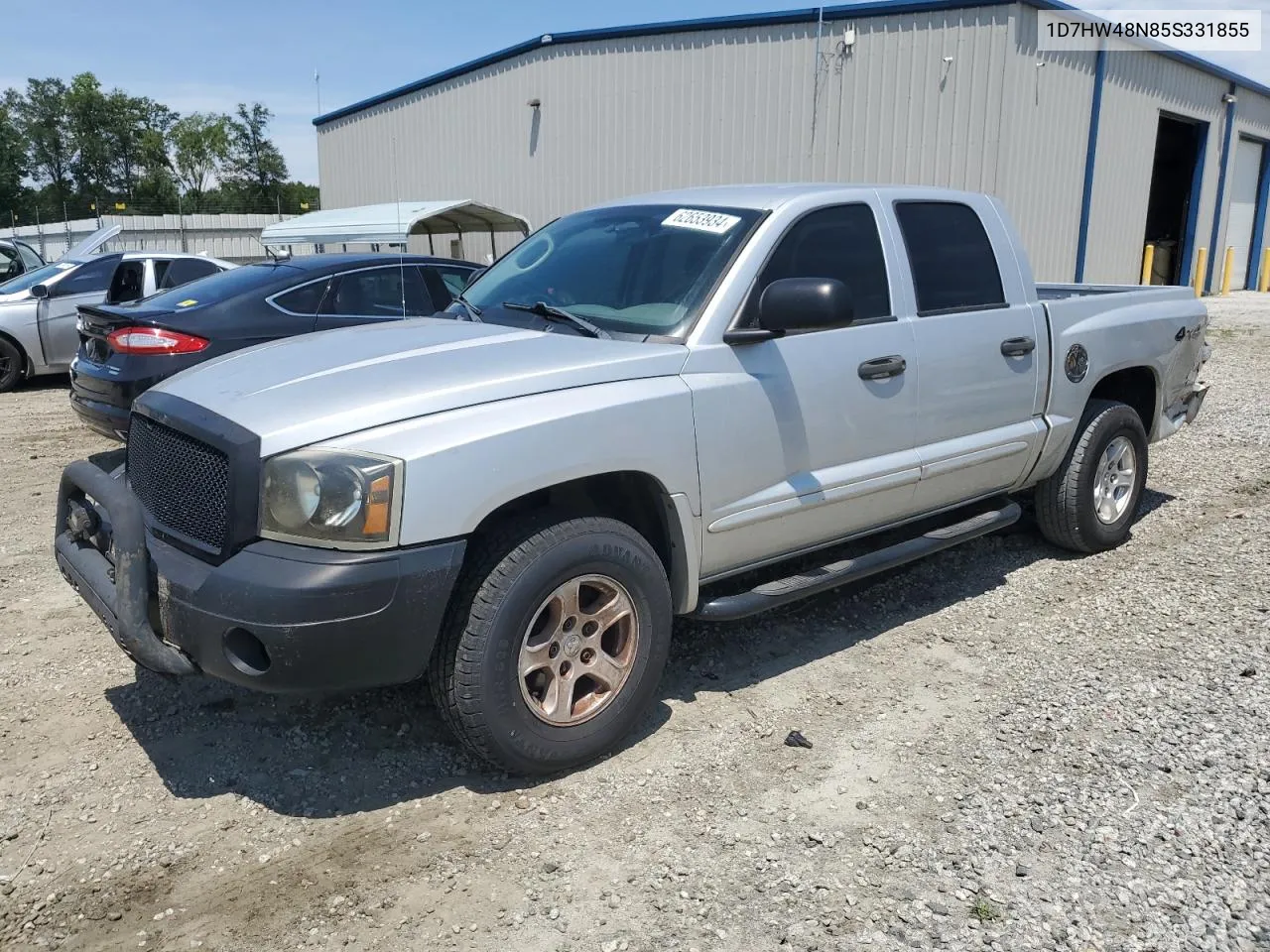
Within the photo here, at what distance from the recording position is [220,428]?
9.91ft

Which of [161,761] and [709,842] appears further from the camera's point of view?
[161,761]

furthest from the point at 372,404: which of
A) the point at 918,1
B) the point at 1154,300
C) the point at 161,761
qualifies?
the point at 918,1

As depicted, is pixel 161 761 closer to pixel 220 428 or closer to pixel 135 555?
pixel 135 555

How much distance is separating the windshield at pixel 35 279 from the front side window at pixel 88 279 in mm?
146

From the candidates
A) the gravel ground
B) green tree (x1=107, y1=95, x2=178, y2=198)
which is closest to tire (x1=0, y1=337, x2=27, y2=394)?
the gravel ground

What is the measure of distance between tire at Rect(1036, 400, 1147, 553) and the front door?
4.88ft

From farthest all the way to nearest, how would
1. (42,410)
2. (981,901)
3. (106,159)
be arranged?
1. (106,159)
2. (42,410)
3. (981,901)

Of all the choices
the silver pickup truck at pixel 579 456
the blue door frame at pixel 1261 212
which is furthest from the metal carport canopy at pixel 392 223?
the blue door frame at pixel 1261 212

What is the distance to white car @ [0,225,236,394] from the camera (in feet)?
36.6

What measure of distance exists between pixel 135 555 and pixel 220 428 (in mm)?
487

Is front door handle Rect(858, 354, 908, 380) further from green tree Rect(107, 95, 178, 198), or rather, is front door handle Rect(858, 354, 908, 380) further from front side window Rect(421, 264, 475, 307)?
green tree Rect(107, 95, 178, 198)

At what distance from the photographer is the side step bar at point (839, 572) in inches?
148

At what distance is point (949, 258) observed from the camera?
15.2ft

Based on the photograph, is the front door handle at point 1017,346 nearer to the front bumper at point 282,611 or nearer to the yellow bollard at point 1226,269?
the front bumper at point 282,611
